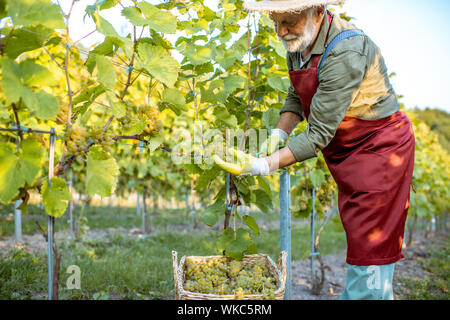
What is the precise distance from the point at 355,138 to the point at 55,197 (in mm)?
1329

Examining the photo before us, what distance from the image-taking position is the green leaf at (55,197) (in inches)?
47.0

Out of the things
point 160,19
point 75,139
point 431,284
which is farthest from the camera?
point 431,284

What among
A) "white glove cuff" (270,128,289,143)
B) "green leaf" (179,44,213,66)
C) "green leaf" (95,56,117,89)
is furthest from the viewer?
"white glove cuff" (270,128,289,143)

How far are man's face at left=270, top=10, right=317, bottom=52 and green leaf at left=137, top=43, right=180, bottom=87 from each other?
1.80 ft

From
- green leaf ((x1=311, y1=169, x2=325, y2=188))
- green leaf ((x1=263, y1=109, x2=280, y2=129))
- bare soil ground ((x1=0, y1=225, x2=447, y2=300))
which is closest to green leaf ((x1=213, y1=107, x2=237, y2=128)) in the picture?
green leaf ((x1=263, y1=109, x2=280, y2=129))

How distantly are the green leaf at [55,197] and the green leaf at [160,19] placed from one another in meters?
0.72

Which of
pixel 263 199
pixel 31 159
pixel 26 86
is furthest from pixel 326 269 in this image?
pixel 26 86

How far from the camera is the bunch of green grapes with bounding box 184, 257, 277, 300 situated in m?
1.51

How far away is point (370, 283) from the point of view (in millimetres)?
1461

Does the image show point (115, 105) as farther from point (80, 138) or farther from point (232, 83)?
point (232, 83)

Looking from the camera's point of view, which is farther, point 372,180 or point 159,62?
point 372,180

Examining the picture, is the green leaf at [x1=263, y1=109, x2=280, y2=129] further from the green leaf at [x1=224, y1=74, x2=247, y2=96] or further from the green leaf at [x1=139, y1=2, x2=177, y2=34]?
the green leaf at [x1=139, y1=2, x2=177, y2=34]

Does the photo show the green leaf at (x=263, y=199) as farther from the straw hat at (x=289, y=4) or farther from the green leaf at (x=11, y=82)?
the green leaf at (x=11, y=82)
